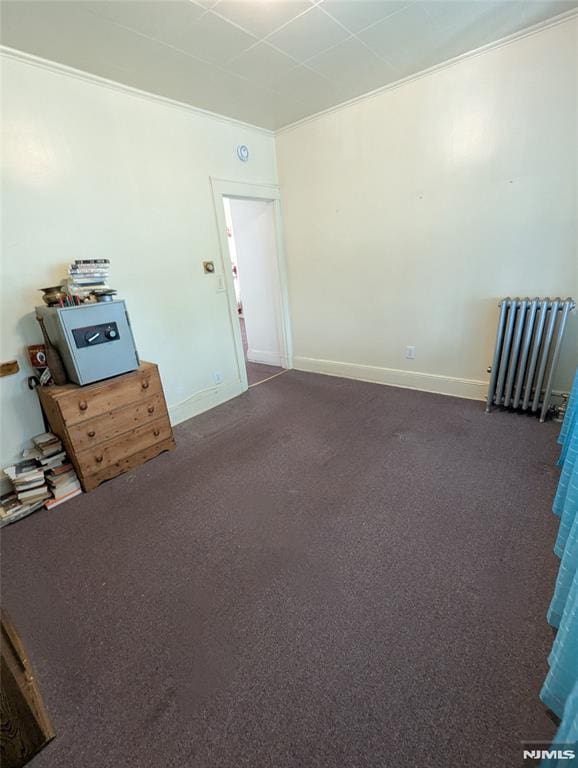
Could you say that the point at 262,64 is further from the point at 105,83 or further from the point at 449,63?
the point at 449,63

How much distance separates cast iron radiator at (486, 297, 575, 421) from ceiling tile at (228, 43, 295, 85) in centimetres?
232

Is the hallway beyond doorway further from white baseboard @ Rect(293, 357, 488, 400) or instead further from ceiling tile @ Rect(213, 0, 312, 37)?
ceiling tile @ Rect(213, 0, 312, 37)

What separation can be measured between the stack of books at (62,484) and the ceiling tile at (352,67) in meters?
3.22

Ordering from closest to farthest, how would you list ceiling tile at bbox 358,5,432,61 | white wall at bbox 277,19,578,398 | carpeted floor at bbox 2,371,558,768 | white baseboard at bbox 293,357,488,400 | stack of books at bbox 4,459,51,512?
1. carpeted floor at bbox 2,371,558,768
2. ceiling tile at bbox 358,5,432,61
3. stack of books at bbox 4,459,51,512
4. white wall at bbox 277,19,578,398
5. white baseboard at bbox 293,357,488,400

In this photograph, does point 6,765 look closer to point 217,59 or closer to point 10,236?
point 10,236

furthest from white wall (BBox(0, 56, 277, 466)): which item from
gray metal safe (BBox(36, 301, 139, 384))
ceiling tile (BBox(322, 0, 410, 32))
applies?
ceiling tile (BBox(322, 0, 410, 32))

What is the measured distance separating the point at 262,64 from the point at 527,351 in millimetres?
2782

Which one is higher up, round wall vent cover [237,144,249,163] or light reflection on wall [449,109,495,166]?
round wall vent cover [237,144,249,163]

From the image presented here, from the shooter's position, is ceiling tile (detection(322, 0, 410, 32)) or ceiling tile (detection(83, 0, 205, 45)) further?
ceiling tile (detection(322, 0, 410, 32))

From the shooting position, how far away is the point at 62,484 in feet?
7.13

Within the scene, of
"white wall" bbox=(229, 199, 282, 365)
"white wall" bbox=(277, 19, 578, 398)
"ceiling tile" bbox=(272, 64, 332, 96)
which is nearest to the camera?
"white wall" bbox=(277, 19, 578, 398)

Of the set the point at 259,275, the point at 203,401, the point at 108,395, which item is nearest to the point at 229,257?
the point at 259,275

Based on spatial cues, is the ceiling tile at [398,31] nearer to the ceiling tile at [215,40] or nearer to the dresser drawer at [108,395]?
the ceiling tile at [215,40]

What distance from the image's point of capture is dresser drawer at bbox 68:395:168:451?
2.14 m
